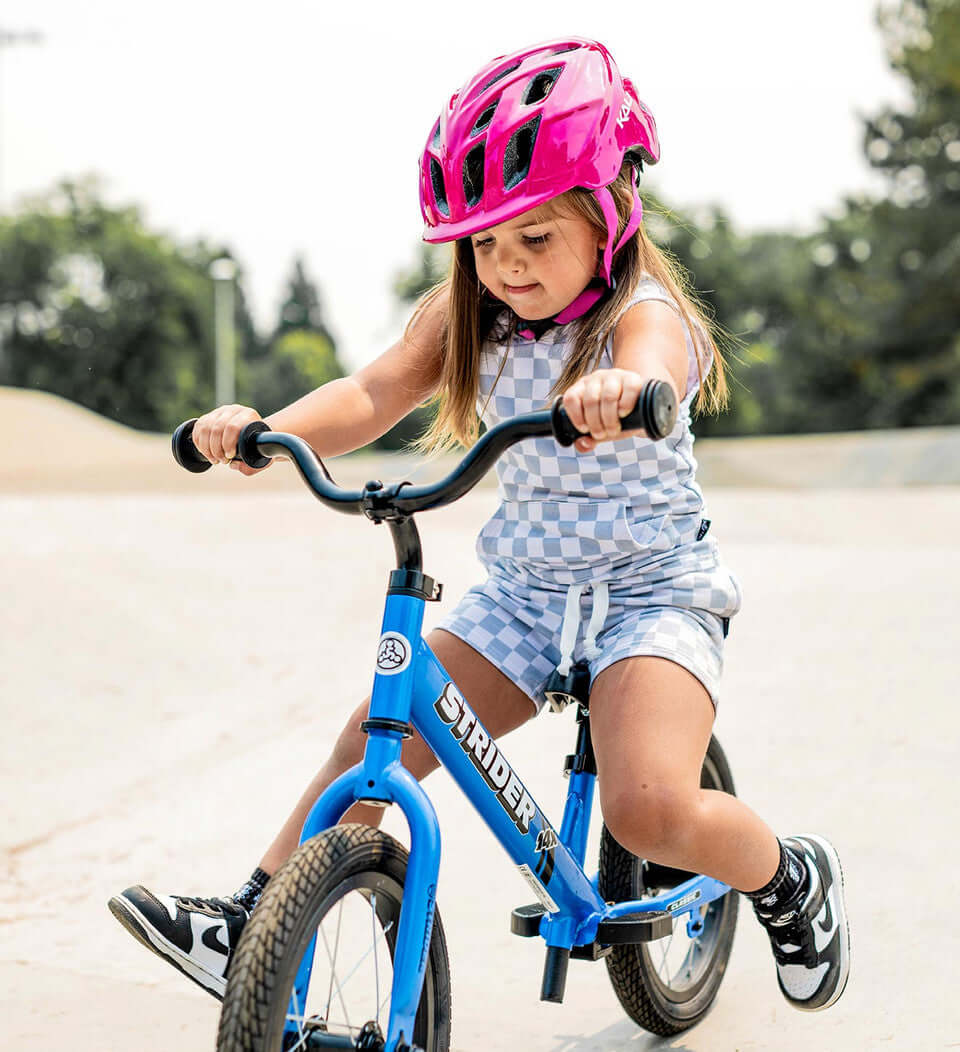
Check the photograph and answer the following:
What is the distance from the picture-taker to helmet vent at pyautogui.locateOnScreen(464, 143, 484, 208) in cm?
219

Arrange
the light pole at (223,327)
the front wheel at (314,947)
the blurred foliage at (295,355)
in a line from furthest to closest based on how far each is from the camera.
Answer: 1. the blurred foliage at (295,355)
2. the light pole at (223,327)
3. the front wheel at (314,947)

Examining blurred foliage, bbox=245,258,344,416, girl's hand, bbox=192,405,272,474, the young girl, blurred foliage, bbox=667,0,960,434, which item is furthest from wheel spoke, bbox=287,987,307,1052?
blurred foliage, bbox=245,258,344,416

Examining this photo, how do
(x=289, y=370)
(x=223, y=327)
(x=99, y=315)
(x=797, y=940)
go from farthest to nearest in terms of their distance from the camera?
1. (x=289, y=370)
2. (x=99, y=315)
3. (x=223, y=327)
4. (x=797, y=940)

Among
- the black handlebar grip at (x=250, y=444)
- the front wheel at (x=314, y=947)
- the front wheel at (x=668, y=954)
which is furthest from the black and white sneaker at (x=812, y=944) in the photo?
the black handlebar grip at (x=250, y=444)

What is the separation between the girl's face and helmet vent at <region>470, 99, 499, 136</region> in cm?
16

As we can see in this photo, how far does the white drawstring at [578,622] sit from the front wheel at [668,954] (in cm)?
43

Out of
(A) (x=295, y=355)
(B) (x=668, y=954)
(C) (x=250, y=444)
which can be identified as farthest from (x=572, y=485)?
(A) (x=295, y=355)

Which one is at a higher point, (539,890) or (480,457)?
(480,457)

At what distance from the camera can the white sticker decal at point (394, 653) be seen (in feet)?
6.08

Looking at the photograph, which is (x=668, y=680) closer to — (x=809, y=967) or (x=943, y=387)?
(x=809, y=967)

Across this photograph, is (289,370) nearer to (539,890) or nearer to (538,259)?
(538,259)

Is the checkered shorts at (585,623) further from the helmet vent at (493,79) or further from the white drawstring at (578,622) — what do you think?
the helmet vent at (493,79)

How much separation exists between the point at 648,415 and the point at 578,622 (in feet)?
2.46

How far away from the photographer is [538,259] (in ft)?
7.57
